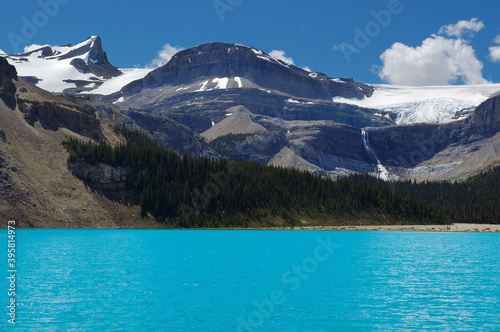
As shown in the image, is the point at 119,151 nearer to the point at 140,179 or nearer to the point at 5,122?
the point at 140,179

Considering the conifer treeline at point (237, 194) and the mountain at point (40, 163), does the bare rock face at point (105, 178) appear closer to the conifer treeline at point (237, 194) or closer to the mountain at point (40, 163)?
the conifer treeline at point (237, 194)

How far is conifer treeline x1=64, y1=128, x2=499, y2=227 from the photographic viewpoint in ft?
490

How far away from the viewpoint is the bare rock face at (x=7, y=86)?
15162cm

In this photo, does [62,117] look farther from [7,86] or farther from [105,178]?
[105,178]

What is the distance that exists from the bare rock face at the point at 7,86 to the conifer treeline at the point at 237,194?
20502 millimetres

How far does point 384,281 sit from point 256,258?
2179 centimetres

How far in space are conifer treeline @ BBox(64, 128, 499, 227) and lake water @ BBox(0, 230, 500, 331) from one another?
77.6 metres

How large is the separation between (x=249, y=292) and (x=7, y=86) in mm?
139310

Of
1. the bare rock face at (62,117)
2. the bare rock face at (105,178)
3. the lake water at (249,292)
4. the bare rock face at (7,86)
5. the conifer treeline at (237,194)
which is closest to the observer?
the lake water at (249,292)

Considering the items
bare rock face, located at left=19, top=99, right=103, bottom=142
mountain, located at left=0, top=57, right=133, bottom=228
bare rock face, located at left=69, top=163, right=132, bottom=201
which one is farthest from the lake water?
bare rock face, located at left=19, top=99, right=103, bottom=142

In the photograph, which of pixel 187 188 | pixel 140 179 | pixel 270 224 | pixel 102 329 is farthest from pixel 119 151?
pixel 102 329

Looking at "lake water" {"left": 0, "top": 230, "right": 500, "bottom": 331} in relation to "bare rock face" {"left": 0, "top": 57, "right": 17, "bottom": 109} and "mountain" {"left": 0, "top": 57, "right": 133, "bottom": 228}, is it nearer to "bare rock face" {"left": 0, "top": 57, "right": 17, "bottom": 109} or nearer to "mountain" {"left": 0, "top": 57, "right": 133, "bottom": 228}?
"mountain" {"left": 0, "top": 57, "right": 133, "bottom": 228}

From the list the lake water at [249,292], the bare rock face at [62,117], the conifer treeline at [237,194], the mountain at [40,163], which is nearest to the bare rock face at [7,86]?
the mountain at [40,163]

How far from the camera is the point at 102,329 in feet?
102
